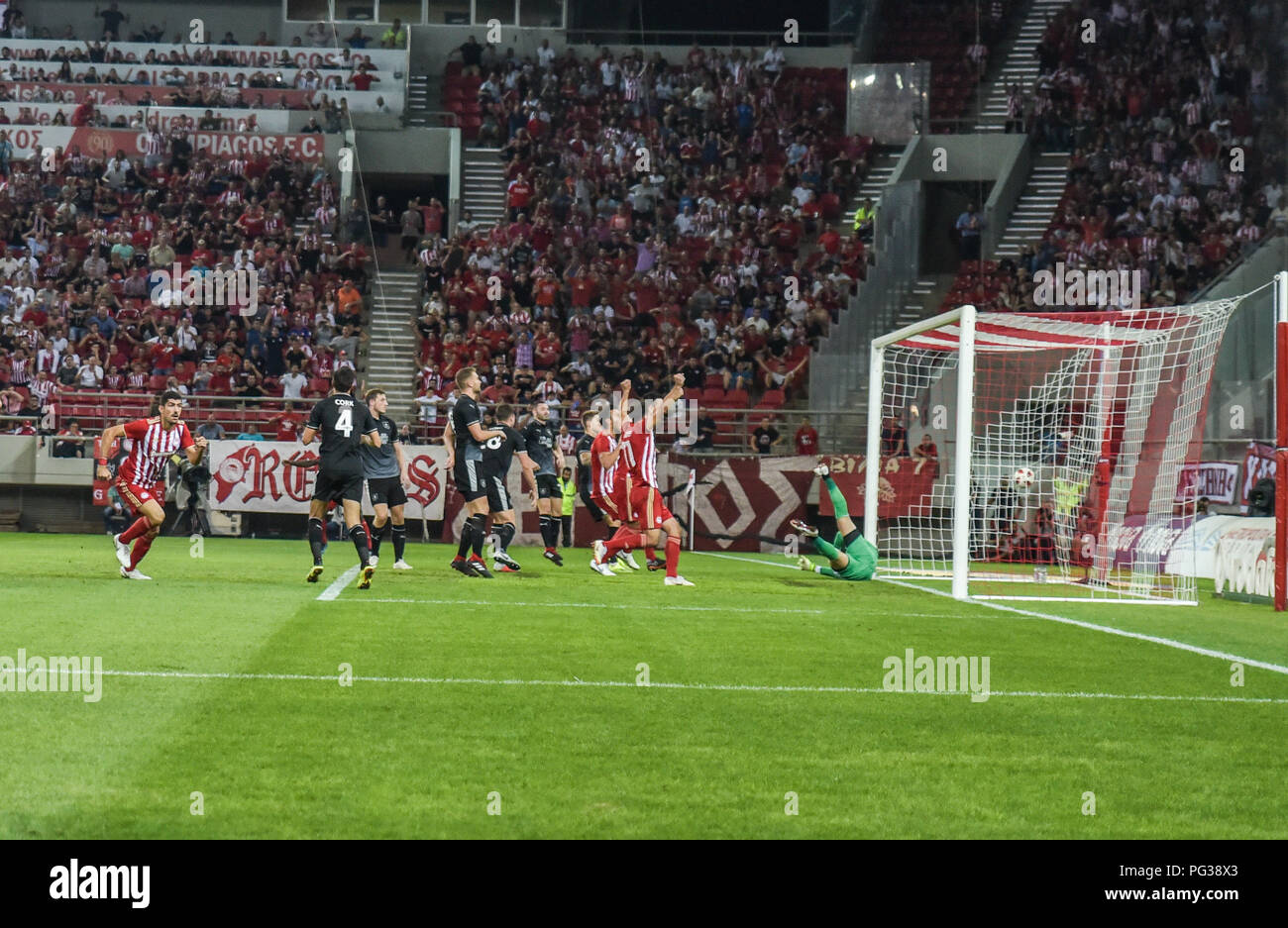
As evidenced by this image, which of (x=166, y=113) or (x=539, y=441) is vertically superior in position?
(x=166, y=113)

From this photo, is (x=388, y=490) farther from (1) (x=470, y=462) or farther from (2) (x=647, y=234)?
(2) (x=647, y=234)

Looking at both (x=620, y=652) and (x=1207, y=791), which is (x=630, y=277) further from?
(x=1207, y=791)

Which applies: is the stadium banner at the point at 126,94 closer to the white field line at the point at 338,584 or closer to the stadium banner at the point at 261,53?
the stadium banner at the point at 261,53

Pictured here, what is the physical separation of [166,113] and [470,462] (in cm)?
2409

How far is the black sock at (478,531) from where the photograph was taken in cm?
1661

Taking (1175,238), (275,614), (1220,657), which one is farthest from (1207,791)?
(1175,238)

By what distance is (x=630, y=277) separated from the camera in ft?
108

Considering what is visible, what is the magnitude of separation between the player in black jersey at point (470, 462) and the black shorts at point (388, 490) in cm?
104

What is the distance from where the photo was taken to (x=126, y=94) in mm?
37719

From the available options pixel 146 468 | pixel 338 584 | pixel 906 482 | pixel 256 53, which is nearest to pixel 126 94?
pixel 256 53

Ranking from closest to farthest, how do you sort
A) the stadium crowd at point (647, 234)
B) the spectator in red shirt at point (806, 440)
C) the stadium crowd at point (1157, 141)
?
1. the spectator in red shirt at point (806, 440)
2. the stadium crowd at point (1157, 141)
3. the stadium crowd at point (647, 234)

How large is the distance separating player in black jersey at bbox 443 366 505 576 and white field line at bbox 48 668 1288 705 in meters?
7.65

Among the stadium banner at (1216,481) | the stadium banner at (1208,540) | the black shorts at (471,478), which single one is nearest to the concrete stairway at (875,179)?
the stadium banner at (1216,481)
